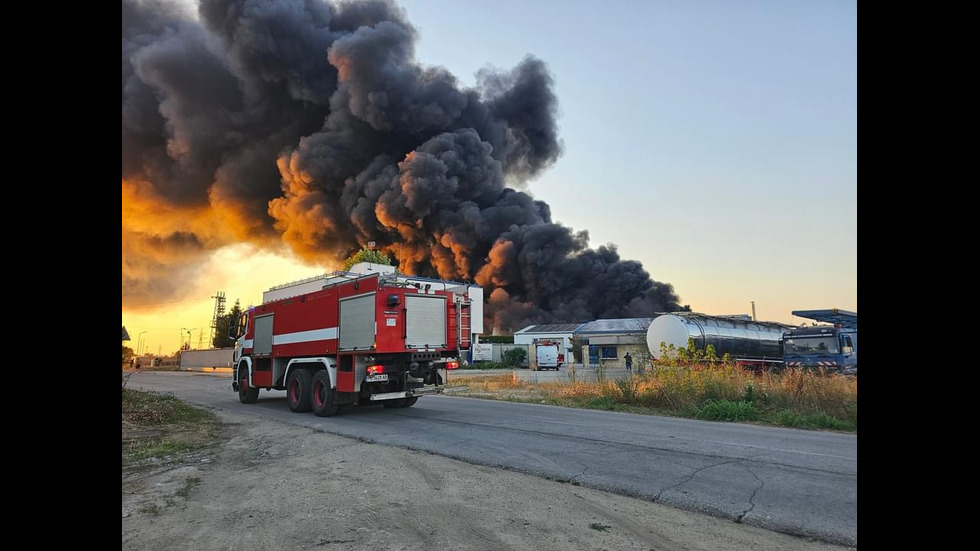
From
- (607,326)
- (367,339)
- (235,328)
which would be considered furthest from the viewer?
(607,326)

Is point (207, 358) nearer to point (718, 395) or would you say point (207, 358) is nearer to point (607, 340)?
point (607, 340)

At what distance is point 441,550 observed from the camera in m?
3.88

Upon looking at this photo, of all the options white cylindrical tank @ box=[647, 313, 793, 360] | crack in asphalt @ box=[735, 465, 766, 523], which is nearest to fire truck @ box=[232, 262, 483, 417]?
crack in asphalt @ box=[735, 465, 766, 523]

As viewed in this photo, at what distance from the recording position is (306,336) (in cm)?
1271

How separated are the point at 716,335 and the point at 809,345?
5425 millimetres

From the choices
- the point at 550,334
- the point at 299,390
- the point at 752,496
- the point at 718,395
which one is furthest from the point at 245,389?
the point at 550,334

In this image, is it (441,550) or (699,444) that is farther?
(699,444)

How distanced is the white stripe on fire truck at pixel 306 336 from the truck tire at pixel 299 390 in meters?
0.76

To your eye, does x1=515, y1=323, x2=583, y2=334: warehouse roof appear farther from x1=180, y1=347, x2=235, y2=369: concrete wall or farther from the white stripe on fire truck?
the white stripe on fire truck

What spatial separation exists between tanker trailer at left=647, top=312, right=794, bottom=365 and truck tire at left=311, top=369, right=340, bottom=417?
523 inches

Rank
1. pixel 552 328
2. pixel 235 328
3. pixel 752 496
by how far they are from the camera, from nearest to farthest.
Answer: pixel 752 496, pixel 235 328, pixel 552 328
